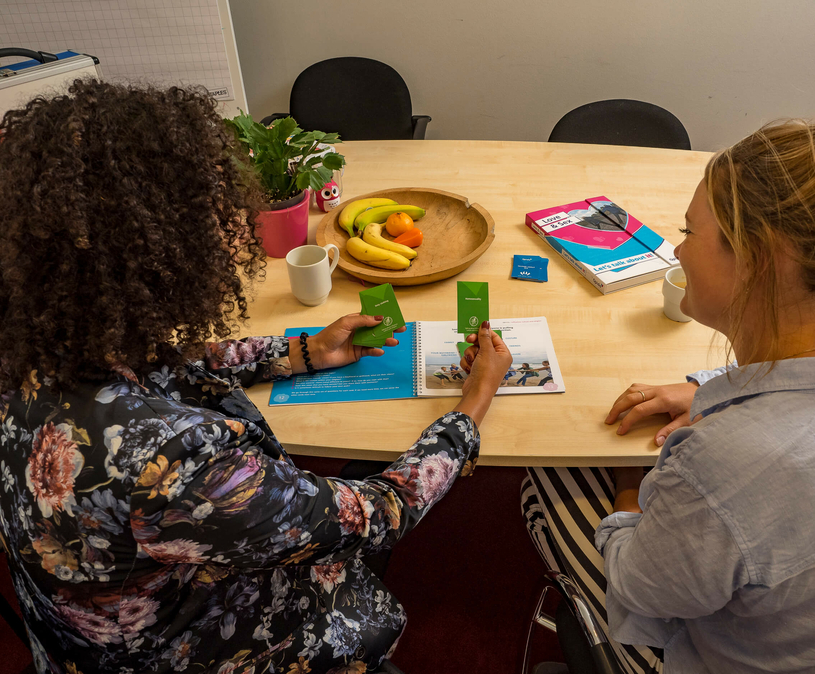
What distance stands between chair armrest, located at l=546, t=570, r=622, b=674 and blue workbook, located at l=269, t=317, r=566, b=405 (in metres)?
0.37

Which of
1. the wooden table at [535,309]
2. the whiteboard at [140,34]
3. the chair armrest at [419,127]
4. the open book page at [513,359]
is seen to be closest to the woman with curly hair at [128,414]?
the wooden table at [535,309]

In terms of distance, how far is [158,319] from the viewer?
73cm

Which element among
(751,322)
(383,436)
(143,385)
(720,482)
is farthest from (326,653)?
(751,322)

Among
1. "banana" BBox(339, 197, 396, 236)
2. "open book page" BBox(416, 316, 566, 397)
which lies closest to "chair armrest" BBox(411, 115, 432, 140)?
"banana" BBox(339, 197, 396, 236)

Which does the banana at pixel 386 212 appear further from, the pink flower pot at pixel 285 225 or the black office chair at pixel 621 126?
the black office chair at pixel 621 126

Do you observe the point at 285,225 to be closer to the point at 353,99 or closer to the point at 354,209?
the point at 354,209

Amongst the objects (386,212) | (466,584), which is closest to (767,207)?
(386,212)

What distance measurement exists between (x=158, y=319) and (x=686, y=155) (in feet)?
6.21

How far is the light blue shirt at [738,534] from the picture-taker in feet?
2.11

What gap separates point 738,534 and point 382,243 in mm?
1030

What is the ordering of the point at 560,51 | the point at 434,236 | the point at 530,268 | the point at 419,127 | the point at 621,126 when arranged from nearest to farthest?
the point at 530,268, the point at 434,236, the point at 621,126, the point at 419,127, the point at 560,51

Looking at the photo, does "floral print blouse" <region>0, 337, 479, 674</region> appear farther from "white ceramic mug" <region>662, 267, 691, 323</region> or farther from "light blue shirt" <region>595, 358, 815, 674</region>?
"white ceramic mug" <region>662, 267, 691, 323</region>

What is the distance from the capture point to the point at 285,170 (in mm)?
1399

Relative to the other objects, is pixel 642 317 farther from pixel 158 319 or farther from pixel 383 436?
pixel 158 319
